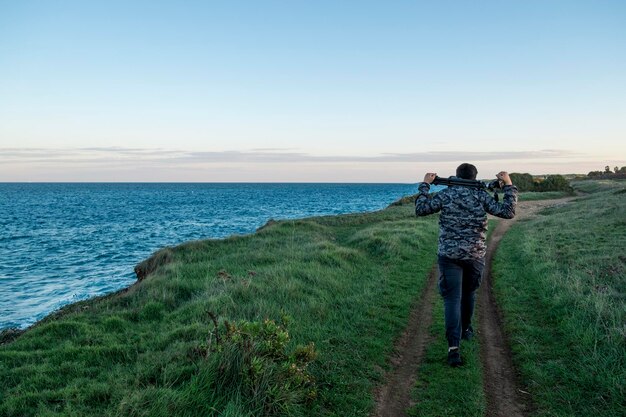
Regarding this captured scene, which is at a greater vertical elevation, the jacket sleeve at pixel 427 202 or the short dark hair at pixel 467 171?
the short dark hair at pixel 467 171

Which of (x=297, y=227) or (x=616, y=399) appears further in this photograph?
(x=297, y=227)

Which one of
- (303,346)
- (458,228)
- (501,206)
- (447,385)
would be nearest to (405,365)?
(447,385)

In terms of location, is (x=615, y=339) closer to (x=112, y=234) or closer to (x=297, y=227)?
(x=297, y=227)

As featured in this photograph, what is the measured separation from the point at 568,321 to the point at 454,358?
3000mm

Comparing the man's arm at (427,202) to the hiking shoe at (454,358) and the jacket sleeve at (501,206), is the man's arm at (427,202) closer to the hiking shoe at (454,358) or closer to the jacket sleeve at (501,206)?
the jacket sleeve at (501,206)

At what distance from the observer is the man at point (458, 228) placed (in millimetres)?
6973

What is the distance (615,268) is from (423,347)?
7206mm

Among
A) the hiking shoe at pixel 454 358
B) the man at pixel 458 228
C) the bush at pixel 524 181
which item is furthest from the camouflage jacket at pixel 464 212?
the bush at pixel 524 181

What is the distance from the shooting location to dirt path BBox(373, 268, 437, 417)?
5945 mm

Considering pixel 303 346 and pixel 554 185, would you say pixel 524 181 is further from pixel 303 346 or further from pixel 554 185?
pixel 303 346

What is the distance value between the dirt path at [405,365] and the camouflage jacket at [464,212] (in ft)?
6.38

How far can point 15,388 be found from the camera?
6340mm

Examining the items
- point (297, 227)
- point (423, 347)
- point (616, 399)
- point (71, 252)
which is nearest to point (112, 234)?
point (71, 252)

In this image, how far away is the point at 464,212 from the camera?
6980mm
